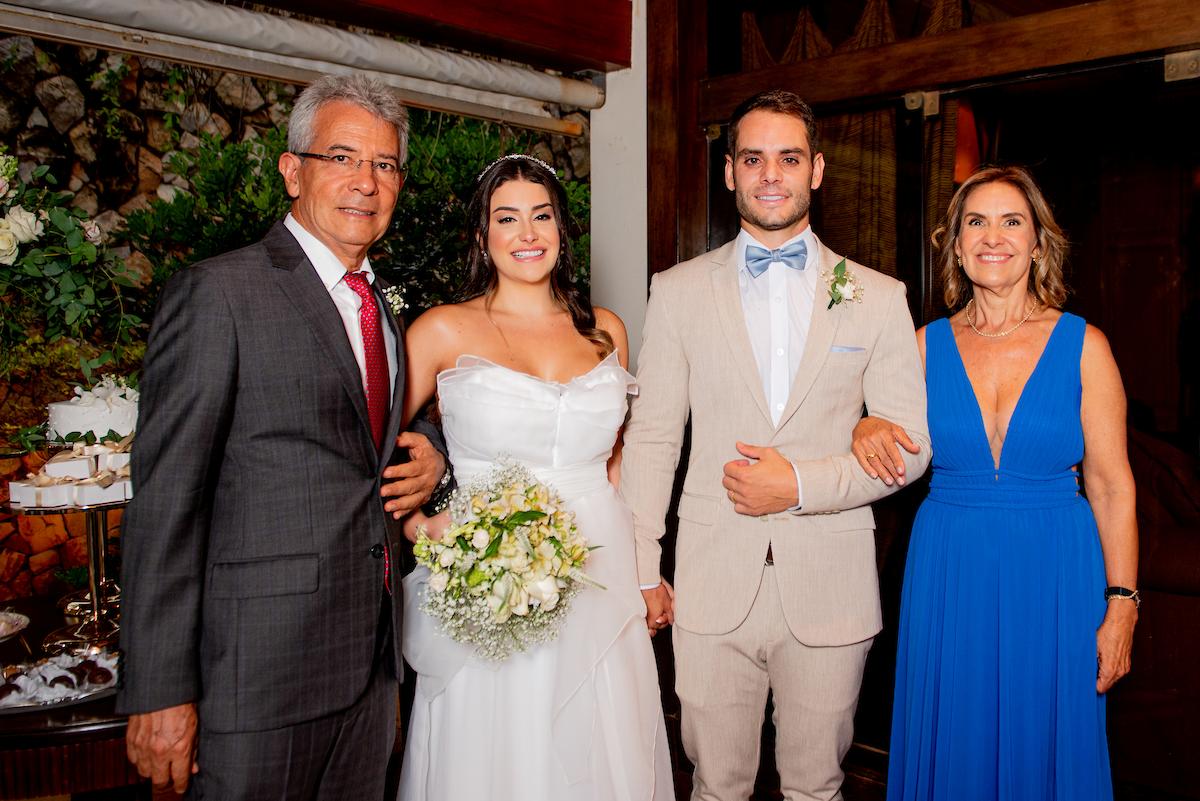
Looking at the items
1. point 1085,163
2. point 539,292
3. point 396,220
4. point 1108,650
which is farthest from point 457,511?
point 1085,163

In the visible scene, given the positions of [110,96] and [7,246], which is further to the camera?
[110,96]

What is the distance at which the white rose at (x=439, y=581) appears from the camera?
203 cm

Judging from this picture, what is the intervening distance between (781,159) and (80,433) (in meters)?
2.04

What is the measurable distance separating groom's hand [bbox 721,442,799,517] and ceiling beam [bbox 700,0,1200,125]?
1.72 metres

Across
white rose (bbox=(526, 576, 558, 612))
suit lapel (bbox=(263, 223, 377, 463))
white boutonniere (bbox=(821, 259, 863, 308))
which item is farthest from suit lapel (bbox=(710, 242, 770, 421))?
suit lapel (bbox=(263, 223, 377, 463))

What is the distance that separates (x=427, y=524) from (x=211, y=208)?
1.91 m

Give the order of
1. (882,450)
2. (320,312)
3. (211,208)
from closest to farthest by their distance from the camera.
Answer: (320,312)
(882,450)
(211,208)

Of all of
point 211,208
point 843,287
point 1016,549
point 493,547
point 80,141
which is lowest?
point 1016,549

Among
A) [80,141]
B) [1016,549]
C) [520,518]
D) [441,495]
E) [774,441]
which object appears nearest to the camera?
[520,518]

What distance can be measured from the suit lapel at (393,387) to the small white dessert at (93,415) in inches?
32.3

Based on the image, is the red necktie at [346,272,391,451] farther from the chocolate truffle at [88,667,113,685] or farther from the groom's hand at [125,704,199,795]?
the chocolate truffle at [88,667,113,685]

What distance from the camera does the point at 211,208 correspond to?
142 inches

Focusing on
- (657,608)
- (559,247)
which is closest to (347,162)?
(559,247)

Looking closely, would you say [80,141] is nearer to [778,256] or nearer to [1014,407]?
[778,256]
